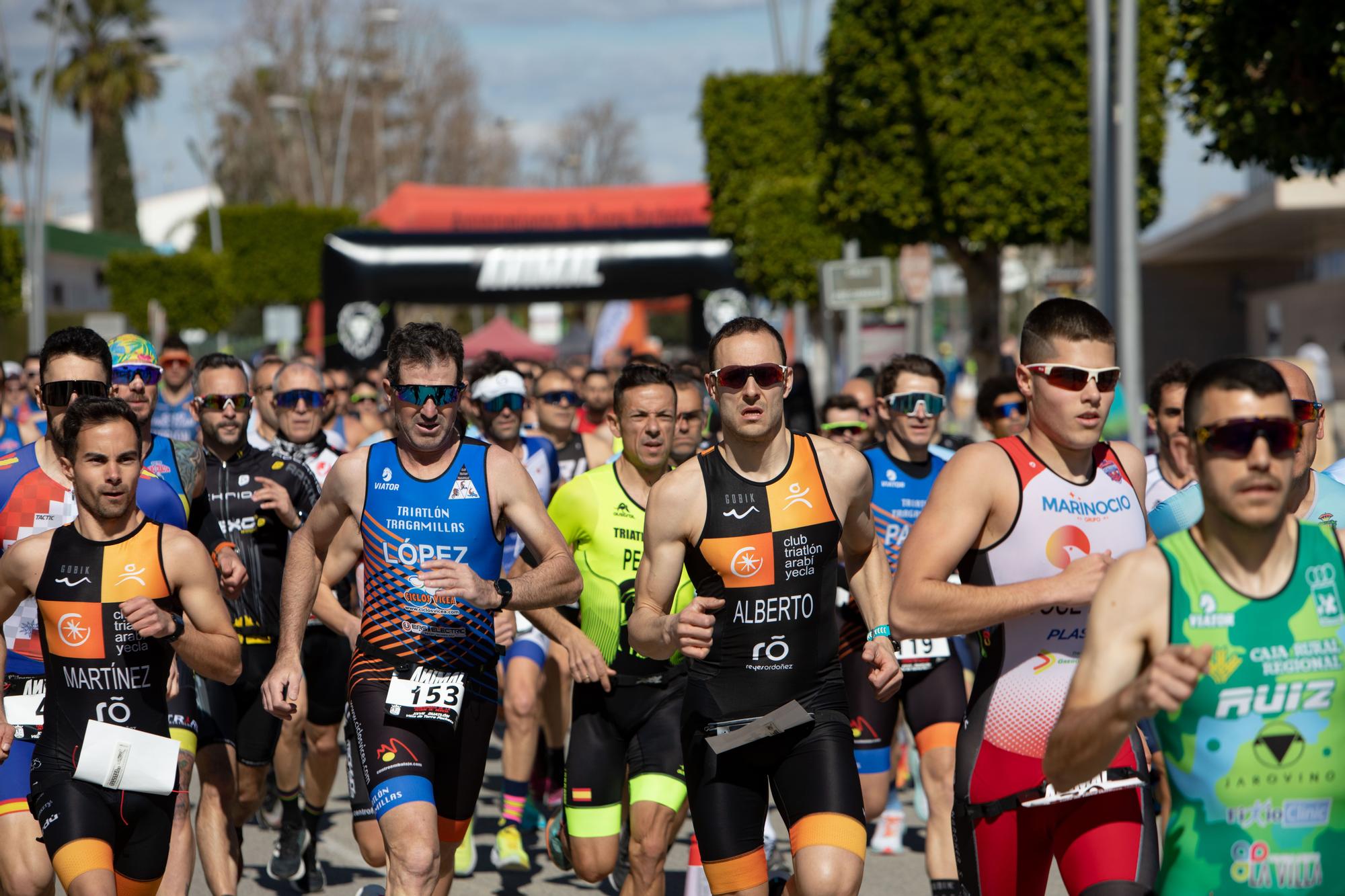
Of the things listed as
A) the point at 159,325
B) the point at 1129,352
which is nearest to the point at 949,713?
the point at 1129,352

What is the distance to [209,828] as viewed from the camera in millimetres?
6605

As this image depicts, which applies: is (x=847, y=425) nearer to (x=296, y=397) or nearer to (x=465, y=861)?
(x=296, y=397)

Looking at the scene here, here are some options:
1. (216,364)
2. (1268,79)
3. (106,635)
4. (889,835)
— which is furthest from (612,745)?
(1268,79)

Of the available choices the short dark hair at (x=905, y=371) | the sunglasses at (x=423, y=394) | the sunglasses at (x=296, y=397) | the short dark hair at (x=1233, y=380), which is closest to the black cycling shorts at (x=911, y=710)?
the short dark hair at (x=905, y=371)

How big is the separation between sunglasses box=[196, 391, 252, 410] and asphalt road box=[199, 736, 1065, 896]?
7.28 ft

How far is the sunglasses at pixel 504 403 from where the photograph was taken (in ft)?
28.6

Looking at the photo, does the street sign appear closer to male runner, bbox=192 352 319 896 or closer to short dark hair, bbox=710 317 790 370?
male runner, bbox=192 352 319 896

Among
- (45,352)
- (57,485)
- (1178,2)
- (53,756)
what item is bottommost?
(53,756)

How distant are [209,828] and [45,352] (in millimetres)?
2034

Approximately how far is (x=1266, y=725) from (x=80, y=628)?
3413 millimetres

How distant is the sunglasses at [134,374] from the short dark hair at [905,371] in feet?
10.6

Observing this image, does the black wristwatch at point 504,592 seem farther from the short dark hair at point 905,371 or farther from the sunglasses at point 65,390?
the short dark hair at point 905,371

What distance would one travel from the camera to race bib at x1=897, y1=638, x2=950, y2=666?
276 inches

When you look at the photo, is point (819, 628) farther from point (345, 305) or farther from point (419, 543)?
point (345, 305)
